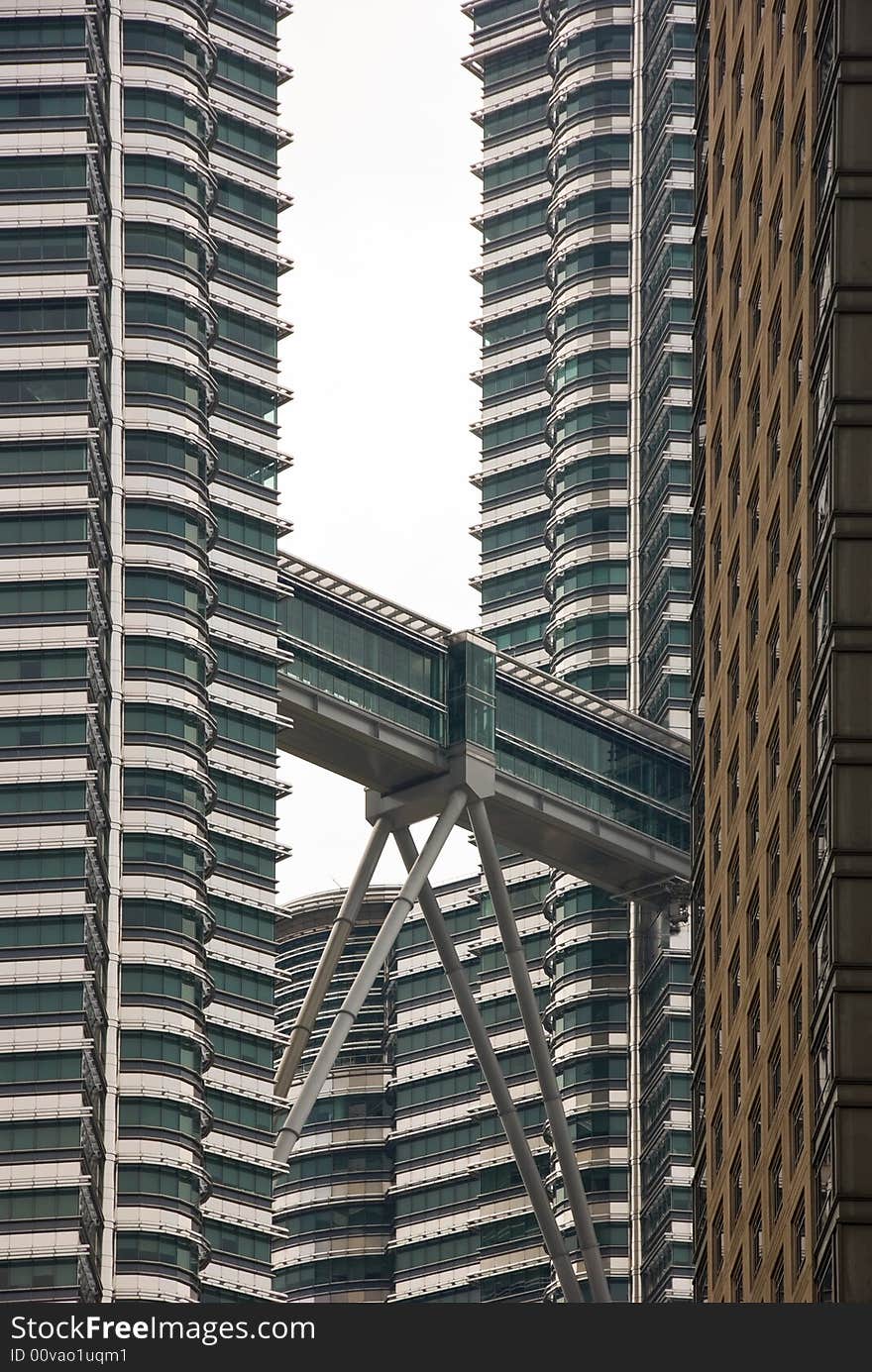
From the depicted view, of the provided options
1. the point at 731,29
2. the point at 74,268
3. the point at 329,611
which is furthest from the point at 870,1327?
the point at 74,268

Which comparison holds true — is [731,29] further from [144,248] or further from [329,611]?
[144,248]

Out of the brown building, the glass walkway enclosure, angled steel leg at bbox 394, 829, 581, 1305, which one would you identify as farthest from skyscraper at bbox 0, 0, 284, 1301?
the brown building

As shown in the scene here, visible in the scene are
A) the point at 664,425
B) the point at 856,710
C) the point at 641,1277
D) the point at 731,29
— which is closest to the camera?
the point at 856,710

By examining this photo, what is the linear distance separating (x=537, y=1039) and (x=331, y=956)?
991 centimetres

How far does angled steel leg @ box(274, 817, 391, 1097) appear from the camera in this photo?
509ft

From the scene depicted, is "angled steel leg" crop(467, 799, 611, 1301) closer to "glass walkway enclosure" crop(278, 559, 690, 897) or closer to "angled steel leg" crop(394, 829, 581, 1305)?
"angled steel leg" crop(394, 829, 581, 1305)

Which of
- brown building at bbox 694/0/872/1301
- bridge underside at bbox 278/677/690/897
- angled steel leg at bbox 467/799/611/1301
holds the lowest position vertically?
brown building at bbox 694/0/872/1301

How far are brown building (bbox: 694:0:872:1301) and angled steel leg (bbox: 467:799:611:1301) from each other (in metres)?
59.8

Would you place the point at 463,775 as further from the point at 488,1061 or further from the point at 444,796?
the point at 488,1061

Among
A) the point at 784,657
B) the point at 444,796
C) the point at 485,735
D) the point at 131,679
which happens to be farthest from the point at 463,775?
the point at 784,657

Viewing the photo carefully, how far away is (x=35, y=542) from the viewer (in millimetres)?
163250

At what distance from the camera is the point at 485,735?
15912 centimetres

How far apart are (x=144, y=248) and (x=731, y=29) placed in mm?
95889

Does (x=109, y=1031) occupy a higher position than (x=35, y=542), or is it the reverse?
(x=35, y=542)
